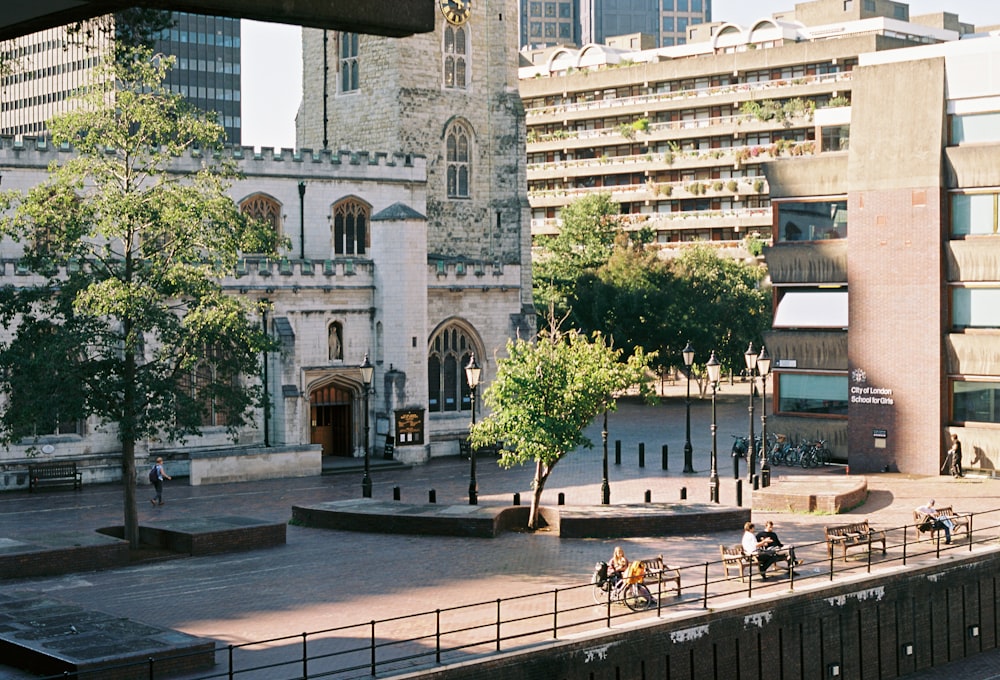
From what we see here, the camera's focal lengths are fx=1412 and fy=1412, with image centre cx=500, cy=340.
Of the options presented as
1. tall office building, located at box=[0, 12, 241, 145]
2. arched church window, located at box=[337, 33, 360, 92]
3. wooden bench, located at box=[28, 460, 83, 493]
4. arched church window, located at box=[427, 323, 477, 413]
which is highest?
tall office building, located at box=[0, 12, 241, 145]

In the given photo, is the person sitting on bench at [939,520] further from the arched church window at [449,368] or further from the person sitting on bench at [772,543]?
the arched church window at [449,368]

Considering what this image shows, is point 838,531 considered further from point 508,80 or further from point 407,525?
point 508,80

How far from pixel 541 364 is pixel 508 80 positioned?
29314 mm

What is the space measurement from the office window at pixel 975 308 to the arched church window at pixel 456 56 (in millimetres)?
23678

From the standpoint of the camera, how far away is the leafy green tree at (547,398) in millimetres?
33031

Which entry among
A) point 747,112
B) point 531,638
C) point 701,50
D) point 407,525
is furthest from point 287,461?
point 701,50

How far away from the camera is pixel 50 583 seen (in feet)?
90.3

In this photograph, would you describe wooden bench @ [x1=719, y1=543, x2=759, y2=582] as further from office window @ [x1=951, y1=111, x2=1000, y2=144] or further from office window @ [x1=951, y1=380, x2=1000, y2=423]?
office window @ [x1=951, y1=111, x2=1000, y2=144]

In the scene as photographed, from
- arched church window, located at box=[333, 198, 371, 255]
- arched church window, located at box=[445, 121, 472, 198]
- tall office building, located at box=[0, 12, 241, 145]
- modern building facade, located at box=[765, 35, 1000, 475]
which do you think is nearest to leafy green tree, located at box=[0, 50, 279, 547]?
modern building facade, located at box=[765, 35, 1000, 475]

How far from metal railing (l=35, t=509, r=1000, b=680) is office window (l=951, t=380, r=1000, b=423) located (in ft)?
51.3

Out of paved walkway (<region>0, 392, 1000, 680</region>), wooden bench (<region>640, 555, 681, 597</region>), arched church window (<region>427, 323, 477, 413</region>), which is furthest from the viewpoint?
arched church window (<region>427, 323, 477, 413</region>)

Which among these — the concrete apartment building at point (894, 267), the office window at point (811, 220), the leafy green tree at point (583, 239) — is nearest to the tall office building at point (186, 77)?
the leafy green tree at point (583, 239)

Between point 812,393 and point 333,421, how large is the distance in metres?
16.9

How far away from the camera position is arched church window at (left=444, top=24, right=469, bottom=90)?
58906mm
